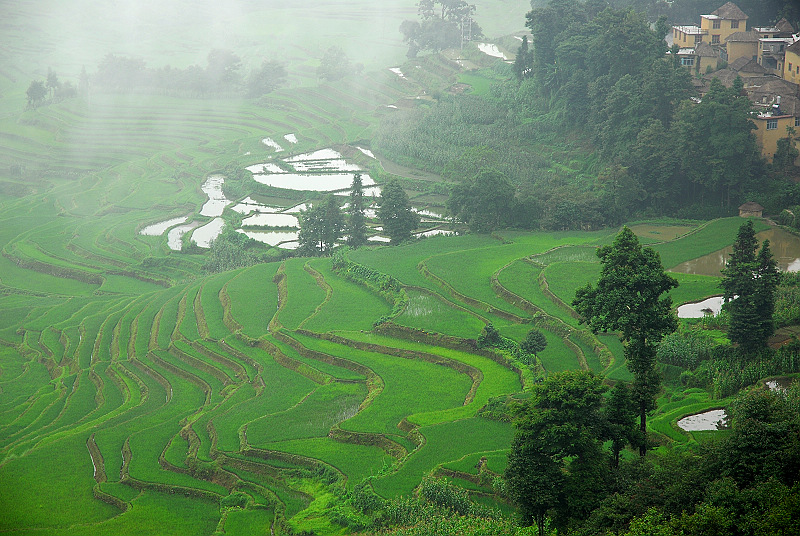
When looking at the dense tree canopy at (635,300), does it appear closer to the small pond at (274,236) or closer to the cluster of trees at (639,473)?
the cluster of trees at (639,473)

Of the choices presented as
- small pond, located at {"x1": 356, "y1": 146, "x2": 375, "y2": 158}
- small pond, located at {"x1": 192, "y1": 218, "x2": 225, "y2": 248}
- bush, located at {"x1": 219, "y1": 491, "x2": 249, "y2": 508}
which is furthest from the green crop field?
small pond, located at {"x1": 192, "y1": 218, "x2": 225, "y2": 248}

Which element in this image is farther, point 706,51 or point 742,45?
point 706,51

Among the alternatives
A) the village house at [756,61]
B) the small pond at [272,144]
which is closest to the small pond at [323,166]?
the small pond at [272,144]

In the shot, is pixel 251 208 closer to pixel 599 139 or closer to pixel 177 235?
pixel 177 235

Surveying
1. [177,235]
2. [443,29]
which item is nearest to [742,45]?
[177,235]

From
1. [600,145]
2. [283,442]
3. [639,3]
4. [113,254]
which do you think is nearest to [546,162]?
[600,145]

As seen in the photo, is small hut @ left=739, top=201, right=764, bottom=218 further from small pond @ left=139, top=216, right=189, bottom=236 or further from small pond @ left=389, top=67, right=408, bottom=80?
small pond @ left=389, top=67, right=408, bottom=80
